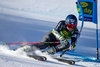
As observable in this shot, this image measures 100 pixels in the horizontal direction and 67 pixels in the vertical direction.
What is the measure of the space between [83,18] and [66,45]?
5.39 ft

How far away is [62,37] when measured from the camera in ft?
18.0

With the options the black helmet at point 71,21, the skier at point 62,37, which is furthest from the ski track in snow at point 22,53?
the black helmet at point 71,21

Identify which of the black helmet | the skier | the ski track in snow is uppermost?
the black helmet

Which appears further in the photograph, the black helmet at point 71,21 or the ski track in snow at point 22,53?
the black helmet at point 71,21

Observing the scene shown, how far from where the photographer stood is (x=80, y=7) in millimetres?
6621

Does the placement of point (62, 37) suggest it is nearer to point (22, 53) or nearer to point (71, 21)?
point (71, 21)

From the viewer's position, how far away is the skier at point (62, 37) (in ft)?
17.9

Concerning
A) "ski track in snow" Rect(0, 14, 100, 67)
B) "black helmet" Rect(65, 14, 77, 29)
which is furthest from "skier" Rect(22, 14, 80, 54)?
"ski track in snow" Rect(0, 14, 100, 67)

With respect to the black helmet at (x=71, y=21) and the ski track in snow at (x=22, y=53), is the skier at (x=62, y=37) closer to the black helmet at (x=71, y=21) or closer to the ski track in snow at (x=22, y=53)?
the black helmet at (x=71, y=21)

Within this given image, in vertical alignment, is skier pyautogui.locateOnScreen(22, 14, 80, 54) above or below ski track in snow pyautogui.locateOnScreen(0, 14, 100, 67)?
above

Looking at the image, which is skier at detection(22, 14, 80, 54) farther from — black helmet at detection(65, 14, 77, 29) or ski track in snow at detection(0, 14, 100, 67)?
ski track in snow at detection(0, 14, 100, 67)

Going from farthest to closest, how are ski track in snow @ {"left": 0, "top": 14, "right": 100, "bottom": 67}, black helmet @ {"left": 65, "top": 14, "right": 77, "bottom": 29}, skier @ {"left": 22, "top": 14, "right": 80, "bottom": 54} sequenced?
black helmet @ {"left": 65, "top": 14, "right": 77, "bottom": 29}
skier @ {"left": 22, "top": 14, "right": 80, "bottom": 54}
ski track in snow @ {"left": 0, "top": 14, "right": 100, "bottom": 67}

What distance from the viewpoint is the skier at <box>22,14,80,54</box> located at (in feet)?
17.9

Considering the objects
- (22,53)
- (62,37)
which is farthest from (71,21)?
(22,53)
